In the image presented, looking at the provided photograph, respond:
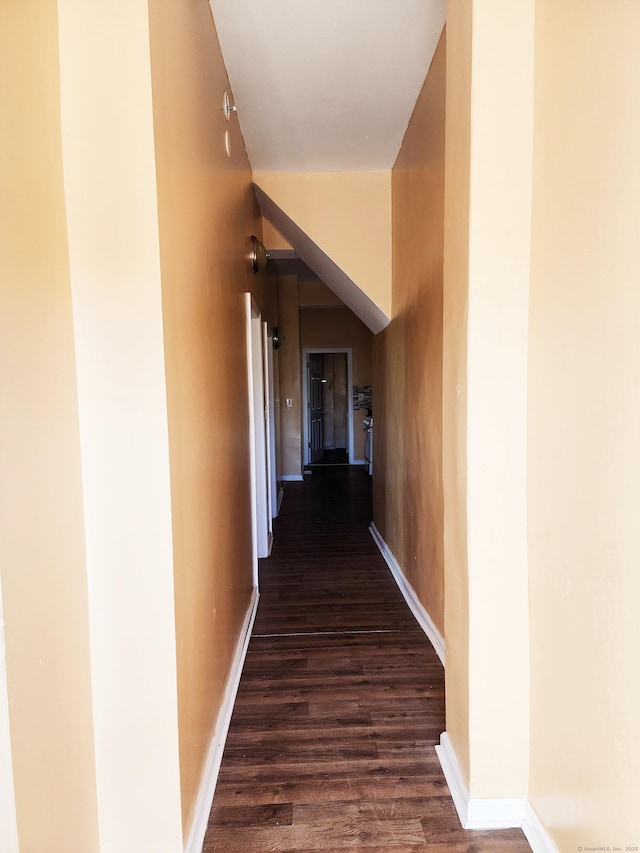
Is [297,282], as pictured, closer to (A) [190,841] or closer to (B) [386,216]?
(B) [386,216]

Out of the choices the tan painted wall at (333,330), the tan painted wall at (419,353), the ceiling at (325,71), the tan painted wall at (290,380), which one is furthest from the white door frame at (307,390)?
the ceiling at (325,71)

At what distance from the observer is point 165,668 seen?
1.25m

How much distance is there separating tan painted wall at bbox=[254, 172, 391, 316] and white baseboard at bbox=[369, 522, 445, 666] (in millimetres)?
1950

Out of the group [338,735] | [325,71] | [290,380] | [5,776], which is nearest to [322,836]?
[338,735]

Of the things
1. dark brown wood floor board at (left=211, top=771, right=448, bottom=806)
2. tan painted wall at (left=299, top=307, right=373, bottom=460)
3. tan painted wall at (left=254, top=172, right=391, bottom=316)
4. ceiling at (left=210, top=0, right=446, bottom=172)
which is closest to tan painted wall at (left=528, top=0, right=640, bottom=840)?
dark brown wood floor board at (left=211, top=771, right=448, bottom=806)

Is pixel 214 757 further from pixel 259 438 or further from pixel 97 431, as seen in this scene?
pixel 259 438

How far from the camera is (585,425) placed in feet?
3.62

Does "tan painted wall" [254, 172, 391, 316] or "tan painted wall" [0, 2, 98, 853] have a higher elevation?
"tan painted wall" [254, 172, 391, 316]

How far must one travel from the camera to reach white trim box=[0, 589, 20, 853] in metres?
0.89

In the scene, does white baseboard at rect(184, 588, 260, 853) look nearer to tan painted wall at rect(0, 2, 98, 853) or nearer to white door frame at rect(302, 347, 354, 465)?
tan painted wall at rect(0, 2, 98, 853)

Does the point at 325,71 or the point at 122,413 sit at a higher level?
the point at 325,71

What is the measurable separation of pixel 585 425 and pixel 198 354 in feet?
3.61

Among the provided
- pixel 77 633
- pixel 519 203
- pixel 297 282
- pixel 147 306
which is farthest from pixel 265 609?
pixel 297 282

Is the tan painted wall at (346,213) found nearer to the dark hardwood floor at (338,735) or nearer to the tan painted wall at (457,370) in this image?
the tan painted wall at (457,370)
